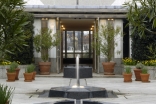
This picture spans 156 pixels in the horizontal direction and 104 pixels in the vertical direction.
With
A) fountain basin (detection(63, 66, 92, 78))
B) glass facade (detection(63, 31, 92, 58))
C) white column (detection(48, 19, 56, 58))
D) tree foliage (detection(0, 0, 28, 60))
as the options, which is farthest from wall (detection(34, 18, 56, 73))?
tree foliage (detection(0, 0, 28, 60))

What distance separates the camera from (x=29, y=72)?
55.9 ft

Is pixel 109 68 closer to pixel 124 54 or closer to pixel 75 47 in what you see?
pixel 124 54

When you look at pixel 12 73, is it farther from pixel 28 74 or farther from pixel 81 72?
pixel 81 72

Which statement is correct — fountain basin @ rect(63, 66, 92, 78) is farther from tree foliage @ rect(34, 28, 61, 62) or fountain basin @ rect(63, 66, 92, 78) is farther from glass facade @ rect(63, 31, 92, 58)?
glass facade @ rect(63, 31, 92, 58)

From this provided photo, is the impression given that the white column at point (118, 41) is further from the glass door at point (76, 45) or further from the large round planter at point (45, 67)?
the glass door at point (76, 45)

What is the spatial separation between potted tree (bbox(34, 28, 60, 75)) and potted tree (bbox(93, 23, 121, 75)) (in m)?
2.24

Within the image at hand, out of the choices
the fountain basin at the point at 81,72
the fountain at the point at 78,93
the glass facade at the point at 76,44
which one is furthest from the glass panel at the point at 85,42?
the fountain at the point at 78,93

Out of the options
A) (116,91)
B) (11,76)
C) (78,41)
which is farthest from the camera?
(78,41)

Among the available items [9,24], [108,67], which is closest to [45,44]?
[108,67]

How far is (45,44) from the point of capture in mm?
19656

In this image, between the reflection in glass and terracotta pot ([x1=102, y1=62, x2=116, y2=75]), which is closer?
terracotta pot ([x1=102, y1=62, x2=116, y2=75])

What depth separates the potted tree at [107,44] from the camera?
19438 mm

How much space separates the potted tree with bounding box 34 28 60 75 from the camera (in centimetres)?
1962

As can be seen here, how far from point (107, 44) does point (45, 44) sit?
3311mm
